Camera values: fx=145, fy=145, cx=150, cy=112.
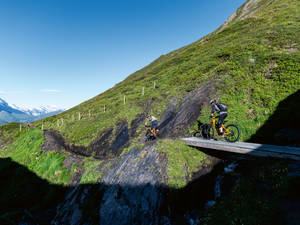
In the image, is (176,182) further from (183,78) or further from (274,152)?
(183,78)

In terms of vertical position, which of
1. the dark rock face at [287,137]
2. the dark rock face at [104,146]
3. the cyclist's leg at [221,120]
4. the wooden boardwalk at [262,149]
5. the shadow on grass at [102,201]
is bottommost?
the shadow on grass at [102,201]

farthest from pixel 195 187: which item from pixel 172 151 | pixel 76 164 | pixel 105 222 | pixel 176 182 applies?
pixel 76 164

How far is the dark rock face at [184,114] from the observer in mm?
13578

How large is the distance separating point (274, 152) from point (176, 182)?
4.61 m

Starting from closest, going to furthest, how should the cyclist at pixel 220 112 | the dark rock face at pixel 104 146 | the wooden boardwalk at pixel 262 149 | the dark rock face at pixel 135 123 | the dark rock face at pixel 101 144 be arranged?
the wooden boardwalk at pixel 262 149, the cyclist at pixel 220 112, the dark rock face at pixel 104 146, the dark rock face at pixel 101 144, the dark rock face at pixel 135 123

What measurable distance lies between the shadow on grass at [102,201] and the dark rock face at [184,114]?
561cm

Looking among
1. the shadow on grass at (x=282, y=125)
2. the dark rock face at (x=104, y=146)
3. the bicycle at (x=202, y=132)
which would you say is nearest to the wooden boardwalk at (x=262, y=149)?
the bicycle at (x=202, y=132)

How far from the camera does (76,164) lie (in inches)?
576

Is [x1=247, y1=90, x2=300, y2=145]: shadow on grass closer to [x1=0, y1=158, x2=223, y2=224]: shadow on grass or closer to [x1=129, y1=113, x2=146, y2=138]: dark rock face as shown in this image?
[x1=0, y1=158, x2=223, y2=224]: shadow on grass

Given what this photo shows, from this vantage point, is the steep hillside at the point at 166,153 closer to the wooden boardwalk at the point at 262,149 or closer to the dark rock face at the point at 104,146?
the dark rock face at the point at 104,146

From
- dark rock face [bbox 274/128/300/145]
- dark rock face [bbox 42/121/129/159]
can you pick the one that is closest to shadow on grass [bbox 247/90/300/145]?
dark rock face [bbox 274/128/300/145]

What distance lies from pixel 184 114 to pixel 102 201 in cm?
1010

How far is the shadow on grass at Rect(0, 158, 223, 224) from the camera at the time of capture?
6.99 metres

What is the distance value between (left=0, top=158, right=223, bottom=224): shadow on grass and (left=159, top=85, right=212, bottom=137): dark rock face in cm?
561
